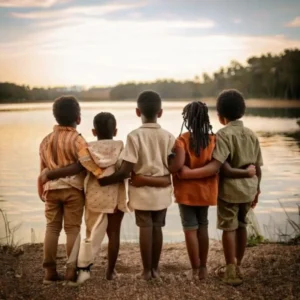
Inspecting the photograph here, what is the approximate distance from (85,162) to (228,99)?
1115mm

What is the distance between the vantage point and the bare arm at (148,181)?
3.71 m

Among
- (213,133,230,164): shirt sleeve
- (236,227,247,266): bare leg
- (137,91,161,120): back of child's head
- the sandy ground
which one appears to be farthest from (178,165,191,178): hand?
the sandy ground

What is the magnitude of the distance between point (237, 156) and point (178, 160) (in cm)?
44

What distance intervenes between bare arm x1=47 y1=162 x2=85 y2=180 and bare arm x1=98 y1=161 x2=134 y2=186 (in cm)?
18

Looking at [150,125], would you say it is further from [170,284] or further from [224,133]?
[170,284]

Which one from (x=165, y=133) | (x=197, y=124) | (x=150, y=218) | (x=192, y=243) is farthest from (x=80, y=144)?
(x=192, y=243)

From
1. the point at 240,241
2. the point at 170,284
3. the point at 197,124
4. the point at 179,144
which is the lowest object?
the point at 170,284

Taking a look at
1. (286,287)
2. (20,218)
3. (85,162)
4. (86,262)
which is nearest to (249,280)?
(286,287)

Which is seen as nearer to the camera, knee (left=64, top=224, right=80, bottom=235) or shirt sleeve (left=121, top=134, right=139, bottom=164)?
shirt sleeve (left=121, top=134, right=139, bottom=164)

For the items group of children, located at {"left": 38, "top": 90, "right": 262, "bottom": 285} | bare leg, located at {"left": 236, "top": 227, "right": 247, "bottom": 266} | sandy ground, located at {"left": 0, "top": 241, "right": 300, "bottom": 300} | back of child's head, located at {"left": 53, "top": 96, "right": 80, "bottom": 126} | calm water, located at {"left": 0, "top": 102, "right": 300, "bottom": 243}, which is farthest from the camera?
calm water, located at {"left": 0, "top": 102, "right": 300, "bottom": 243}

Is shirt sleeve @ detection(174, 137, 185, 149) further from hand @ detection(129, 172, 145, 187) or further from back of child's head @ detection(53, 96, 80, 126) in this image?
back of child's head @ detection(53, 96, 80, 126)

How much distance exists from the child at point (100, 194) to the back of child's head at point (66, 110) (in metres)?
0.18

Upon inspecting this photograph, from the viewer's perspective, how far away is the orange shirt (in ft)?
12.3

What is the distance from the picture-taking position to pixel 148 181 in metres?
3.71
